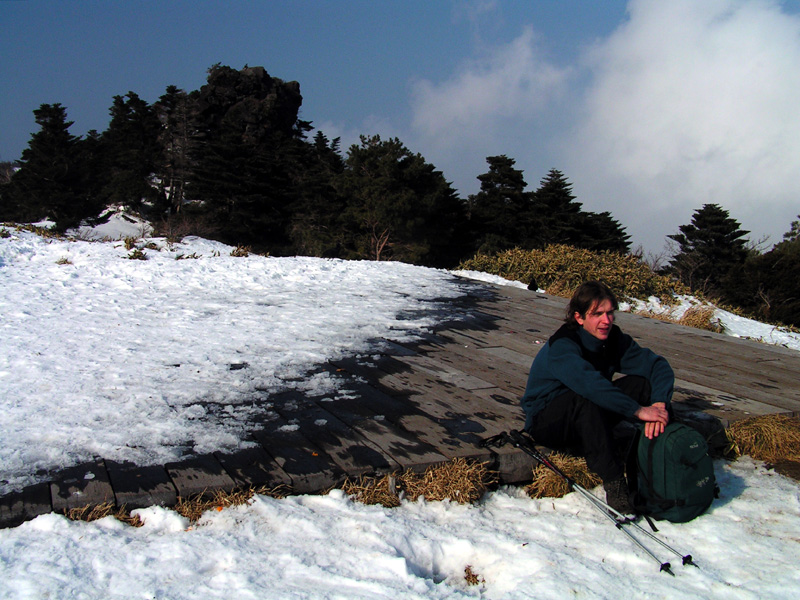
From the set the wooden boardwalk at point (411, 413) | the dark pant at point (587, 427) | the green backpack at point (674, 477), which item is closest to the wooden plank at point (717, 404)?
the wooden boardwalk at point (411, 413)

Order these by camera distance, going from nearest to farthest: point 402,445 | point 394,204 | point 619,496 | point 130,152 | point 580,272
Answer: point 619,496 → point 402,445 → point 580,272 → point 394,204 → point 130,152

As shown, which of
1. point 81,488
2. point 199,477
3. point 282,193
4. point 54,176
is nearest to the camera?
point 81,488

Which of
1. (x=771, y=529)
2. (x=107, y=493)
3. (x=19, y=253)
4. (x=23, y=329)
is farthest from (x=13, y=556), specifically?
(x=19, y=253)

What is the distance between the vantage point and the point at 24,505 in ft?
6.13

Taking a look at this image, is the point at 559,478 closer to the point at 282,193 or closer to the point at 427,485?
the point at 427,485

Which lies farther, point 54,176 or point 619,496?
point 54,176

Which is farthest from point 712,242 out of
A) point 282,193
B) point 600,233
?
point 282,193

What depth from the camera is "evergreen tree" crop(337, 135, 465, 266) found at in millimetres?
26016

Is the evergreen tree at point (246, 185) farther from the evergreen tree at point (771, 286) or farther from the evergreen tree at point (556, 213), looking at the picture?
the evergreen tree at point (771, 286)

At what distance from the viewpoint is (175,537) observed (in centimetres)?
184

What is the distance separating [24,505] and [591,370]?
6.92 ft

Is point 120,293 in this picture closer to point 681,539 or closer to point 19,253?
→ point 19,253

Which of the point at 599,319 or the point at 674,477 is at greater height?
the point at 599,319

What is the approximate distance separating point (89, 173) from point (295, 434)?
1519 inches
